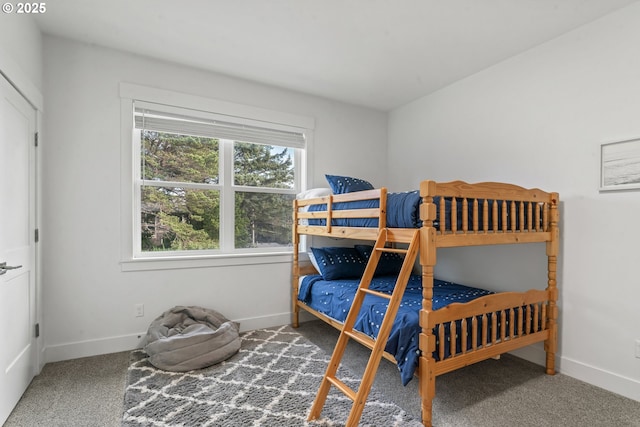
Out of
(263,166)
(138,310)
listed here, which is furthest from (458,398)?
(263,166)

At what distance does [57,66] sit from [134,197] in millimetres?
1113

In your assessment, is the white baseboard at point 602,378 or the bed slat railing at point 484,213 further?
the white baseboard at point 602,378

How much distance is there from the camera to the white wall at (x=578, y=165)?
2088mm

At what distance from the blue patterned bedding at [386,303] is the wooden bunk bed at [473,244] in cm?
7

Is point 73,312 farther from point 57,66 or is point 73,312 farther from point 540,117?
point 540,117

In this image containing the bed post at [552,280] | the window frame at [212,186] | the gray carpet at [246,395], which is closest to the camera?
the gray carpet at [246,395]

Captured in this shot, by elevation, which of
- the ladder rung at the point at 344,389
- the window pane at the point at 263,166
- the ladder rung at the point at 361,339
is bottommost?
the ladder rung at the point at 344,389

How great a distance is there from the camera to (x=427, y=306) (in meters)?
1.79

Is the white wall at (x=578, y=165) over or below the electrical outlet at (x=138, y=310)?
over

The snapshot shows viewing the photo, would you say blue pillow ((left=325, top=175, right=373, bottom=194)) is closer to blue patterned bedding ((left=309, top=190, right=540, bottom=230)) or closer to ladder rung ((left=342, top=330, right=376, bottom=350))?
blue patterned bedding ((left=309, top=190, right=540, bottom=230))

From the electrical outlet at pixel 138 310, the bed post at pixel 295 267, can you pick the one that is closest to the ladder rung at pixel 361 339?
the bed post at pixel 295 267

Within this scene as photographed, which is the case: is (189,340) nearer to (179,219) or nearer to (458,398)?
(179,219)

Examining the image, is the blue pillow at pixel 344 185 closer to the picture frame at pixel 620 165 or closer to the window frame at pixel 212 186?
the window frame at pixel 212 186

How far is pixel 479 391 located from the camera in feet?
6.90
